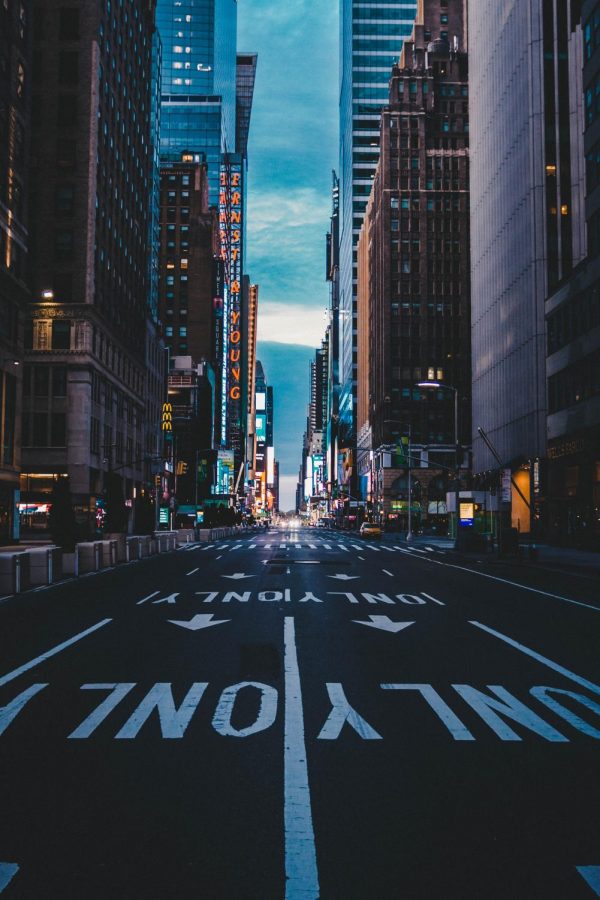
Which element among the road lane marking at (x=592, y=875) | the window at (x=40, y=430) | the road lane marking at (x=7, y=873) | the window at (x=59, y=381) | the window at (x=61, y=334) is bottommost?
the road lane marking at (x=7, y=873)

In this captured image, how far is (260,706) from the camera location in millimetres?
9023

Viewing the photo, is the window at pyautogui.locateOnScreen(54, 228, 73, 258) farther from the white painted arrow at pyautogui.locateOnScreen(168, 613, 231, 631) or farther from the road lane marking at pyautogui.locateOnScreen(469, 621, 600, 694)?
the road lane marking at pyautogui.locateOnScreen(469, 621, 600, 694)

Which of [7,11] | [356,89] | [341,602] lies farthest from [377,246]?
[341,602]

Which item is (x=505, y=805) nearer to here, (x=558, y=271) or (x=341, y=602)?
(x=341, y=602)

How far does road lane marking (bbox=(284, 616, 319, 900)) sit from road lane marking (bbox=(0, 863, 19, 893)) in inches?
62.2

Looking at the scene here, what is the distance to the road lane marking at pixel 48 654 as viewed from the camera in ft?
35.1

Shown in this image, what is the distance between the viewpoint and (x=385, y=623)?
15.8m

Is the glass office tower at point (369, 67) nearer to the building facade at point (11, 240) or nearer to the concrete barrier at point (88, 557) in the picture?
the building facade at point (11, 240)

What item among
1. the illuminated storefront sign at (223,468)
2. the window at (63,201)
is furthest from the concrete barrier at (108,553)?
the illuminated storefront sign at (223,468)

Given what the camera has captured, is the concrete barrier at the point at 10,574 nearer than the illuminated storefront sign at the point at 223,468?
Yes

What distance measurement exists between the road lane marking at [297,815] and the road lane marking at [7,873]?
1.58 meters

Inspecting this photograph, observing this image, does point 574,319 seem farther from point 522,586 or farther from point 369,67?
point 369,67

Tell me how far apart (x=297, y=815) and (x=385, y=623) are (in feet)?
33.7

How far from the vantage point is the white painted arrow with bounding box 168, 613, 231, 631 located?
50.5 feet
